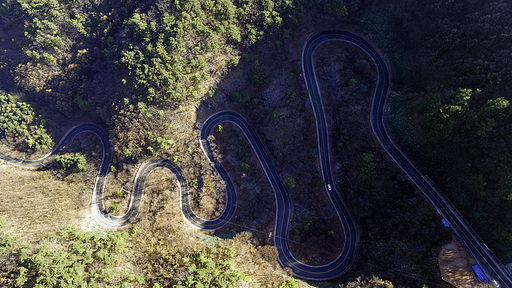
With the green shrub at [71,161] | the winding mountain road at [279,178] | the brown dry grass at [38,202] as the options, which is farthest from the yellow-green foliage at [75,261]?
the green shrub at [71,161]

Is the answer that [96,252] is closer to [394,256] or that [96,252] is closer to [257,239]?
[257,239]

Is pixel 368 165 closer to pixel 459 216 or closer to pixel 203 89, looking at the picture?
pixel 459 216

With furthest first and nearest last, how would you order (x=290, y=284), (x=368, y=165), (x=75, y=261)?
(x=368, y=165) < (x=290, y=284) < (x=75, y=261)

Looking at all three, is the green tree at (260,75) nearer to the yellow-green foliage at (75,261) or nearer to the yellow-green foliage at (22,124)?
the yellow-green foliage at (75,261)

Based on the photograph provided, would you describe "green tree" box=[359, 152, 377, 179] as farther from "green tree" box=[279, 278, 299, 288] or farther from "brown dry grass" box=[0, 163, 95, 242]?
"brown dry grass" box=[0, 163, 95, 242]

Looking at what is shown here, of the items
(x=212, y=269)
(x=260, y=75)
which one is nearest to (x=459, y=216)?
(x=212, y=269)

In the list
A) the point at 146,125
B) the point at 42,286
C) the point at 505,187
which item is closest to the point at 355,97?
the point at 505,187
